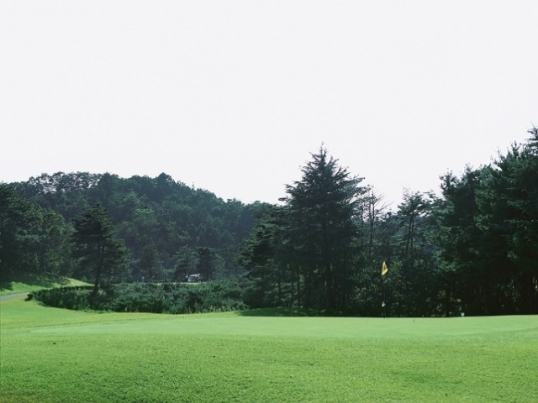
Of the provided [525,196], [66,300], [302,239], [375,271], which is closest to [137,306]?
[66,300]

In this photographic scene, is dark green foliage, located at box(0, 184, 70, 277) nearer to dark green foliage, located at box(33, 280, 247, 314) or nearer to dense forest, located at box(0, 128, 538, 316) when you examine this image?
dense forest, located at box(0, 128, 538, 316)

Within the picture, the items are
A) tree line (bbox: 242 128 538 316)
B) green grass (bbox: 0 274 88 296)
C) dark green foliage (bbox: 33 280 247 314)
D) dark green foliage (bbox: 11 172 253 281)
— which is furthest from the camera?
dark green foliage (bbox: 11 172 253 281)

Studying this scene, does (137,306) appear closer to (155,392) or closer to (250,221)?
(155,392)

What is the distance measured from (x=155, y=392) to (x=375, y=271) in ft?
136

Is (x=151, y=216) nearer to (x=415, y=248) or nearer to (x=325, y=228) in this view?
(x=415, y=248)

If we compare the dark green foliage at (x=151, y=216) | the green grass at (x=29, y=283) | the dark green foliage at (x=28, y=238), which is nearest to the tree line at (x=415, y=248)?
the green grass at (x=29, y=283)

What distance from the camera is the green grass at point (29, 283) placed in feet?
229

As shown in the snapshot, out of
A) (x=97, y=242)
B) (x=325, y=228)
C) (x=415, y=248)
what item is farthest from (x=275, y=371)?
(x=97, y=242)

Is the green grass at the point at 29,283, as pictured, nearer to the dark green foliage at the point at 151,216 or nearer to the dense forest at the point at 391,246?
the dense forest at the point at 391,246

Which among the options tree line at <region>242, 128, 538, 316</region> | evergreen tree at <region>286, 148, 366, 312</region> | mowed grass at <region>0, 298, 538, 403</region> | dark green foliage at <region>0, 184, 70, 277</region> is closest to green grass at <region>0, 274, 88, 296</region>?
dark green foliage at <region>0, 184, 70, 277</region>

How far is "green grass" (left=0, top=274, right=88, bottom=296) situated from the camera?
69800 millimetres

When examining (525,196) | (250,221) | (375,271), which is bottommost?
(375,271)

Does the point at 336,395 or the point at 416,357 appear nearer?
the point at 336,395

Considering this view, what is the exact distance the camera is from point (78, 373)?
9734mm
